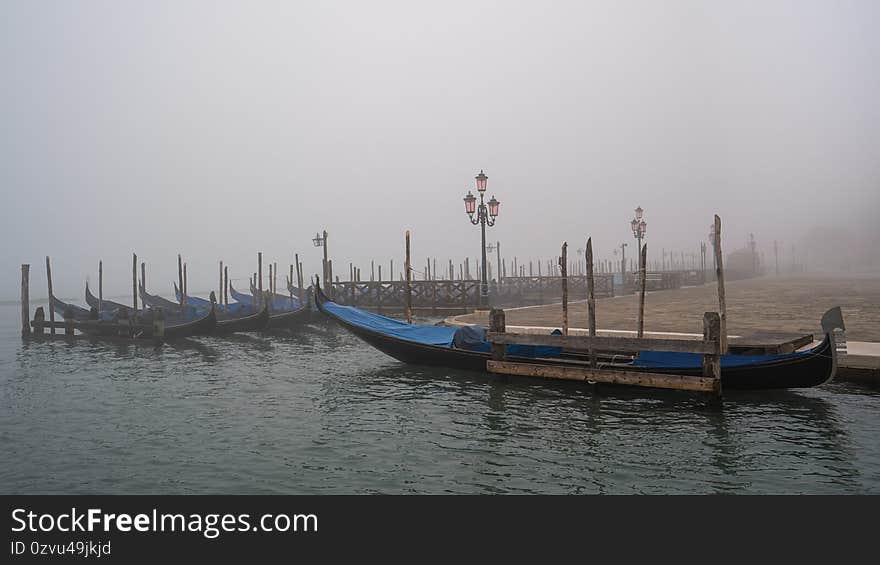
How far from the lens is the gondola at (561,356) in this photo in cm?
695

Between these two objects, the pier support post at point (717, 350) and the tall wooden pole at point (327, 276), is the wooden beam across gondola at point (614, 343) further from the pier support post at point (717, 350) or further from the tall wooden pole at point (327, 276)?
the tall wooden pole at point (327, 276)

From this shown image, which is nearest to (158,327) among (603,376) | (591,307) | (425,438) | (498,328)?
(498,328)

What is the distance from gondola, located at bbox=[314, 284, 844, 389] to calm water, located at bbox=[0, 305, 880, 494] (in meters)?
0.28

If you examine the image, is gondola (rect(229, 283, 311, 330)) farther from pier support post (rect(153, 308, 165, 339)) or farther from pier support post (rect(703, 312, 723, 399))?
pier support post (rect(703, 312, 723, 399))

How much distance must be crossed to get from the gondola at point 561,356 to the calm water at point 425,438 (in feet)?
0.92

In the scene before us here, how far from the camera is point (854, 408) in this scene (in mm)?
6809

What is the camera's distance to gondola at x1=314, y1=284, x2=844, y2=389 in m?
6.95

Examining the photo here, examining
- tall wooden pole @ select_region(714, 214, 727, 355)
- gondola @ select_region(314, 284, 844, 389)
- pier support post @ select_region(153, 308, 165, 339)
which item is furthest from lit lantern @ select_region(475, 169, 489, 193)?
pier support post @ select_region(153, 308, 165, 339)
